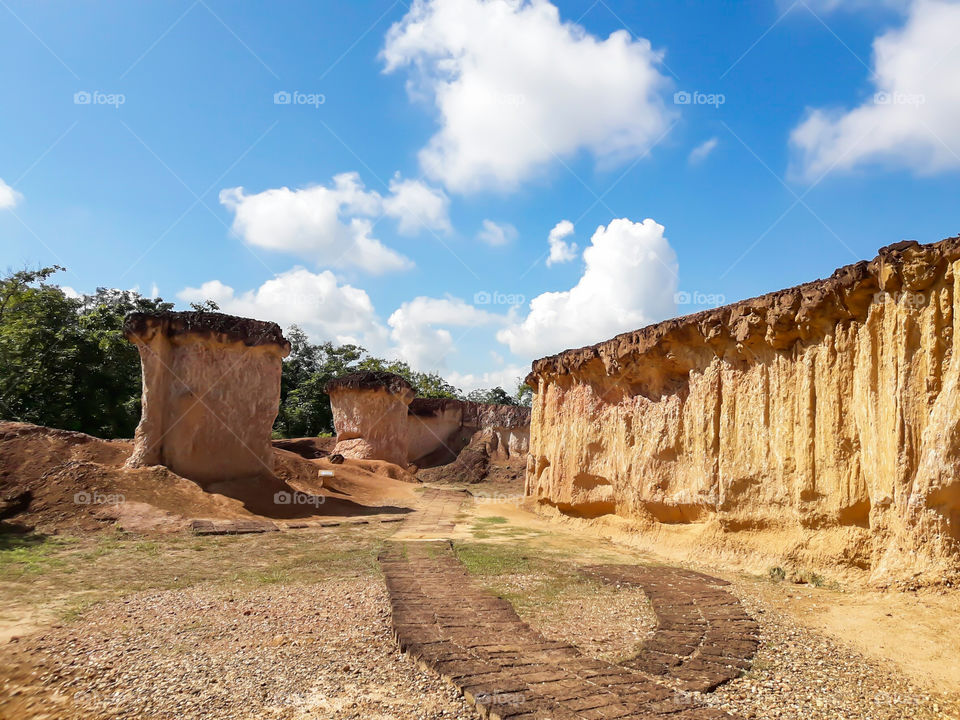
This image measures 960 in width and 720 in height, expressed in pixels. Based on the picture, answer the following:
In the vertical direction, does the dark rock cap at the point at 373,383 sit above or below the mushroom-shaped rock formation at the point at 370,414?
above

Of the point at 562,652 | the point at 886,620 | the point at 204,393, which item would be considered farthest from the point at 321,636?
the point at 204,393

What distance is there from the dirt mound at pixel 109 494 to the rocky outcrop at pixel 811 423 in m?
7.83

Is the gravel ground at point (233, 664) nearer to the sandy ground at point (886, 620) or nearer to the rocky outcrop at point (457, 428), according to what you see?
the sandy ground at point (886, 620)

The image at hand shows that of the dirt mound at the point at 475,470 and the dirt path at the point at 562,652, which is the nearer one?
the dirt path at the point at 562,652

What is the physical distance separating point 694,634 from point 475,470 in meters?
23.1

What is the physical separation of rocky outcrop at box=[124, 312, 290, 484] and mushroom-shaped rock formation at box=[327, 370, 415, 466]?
9.55 metres

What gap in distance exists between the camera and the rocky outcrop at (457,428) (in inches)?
1227

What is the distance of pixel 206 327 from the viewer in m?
14.0

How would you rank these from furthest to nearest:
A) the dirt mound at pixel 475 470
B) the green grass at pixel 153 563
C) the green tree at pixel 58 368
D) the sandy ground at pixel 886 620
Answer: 1. the dirt mound at pixel 475 470
2. the green tree at pixel 58 368
3. the green grass at pixel 153 563
4. the sandy ground at pixel 886 620

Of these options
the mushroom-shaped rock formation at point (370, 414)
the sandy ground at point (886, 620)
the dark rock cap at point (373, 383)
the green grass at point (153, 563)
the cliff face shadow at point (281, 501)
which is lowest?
the green grass at point (153, 563)

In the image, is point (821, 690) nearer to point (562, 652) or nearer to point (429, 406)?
point (562, 652)

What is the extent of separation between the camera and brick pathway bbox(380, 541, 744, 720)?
140 inches

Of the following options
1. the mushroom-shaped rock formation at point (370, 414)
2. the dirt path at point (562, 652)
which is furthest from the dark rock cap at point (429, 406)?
the dirt path at point (562, 652)

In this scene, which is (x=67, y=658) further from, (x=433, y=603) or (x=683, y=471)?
(x=683, y=471)
